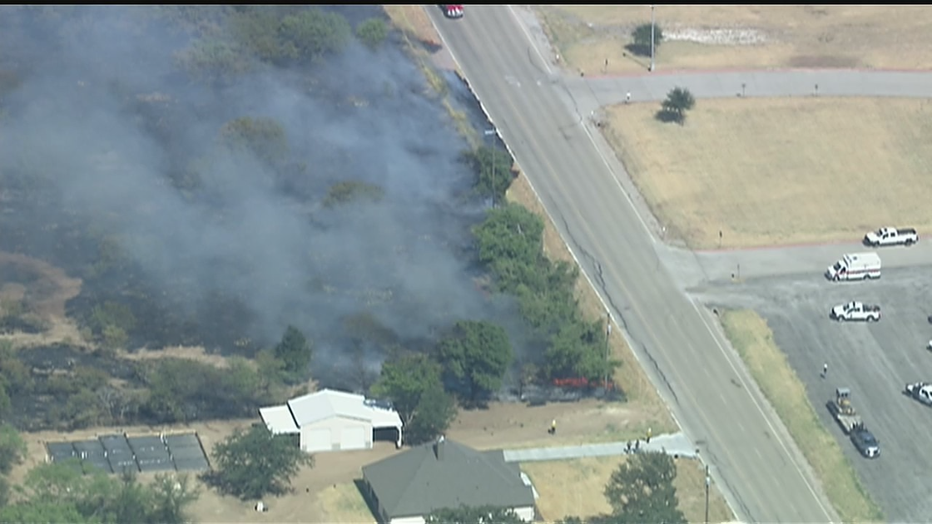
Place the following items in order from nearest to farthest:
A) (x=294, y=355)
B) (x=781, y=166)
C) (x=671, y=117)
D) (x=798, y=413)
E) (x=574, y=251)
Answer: (x=294, y=355), (x=798, y=413), (x=574, y=251), (x=781, y=166), (x=671, y=117)

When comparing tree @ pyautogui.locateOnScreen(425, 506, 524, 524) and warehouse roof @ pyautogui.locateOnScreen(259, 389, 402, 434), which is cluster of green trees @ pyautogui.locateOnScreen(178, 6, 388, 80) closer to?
warehouse roof @ pyautogui.locateOnScreen(259, 389, 402, 434)

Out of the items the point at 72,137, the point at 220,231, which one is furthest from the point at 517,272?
the point at 72,137

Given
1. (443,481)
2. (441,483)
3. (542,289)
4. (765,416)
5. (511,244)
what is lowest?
(441,483)

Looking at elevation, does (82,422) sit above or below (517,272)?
below

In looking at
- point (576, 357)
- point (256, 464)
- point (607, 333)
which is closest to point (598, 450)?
point (576, 357)

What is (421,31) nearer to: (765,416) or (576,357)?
(576,357)

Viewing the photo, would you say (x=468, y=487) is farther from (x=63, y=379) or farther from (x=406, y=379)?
(x=63, y=379)
